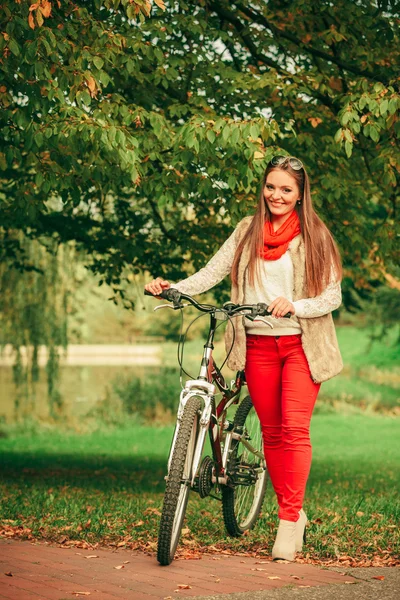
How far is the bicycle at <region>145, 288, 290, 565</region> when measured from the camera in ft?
14.9

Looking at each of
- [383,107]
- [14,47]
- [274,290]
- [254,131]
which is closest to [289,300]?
[274,290]

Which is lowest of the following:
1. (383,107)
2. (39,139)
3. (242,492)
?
(242,492)

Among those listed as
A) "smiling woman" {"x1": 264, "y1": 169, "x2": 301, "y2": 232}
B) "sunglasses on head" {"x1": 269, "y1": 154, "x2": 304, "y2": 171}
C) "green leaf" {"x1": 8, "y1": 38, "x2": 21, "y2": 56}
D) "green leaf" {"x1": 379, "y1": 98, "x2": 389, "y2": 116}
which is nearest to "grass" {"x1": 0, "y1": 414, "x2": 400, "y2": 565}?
"smiling woman" {"x1": 264, "y1": 169, "x2": 301, "y2": 232}

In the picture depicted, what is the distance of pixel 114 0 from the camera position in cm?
654

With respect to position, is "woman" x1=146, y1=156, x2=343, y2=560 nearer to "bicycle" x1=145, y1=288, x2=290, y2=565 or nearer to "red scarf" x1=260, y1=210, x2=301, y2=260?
"red scarf" x1=260, y1=210, x2=301, y2=260

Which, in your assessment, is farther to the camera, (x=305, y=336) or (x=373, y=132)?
(x=373, y=132)

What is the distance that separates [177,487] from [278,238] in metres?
1.43

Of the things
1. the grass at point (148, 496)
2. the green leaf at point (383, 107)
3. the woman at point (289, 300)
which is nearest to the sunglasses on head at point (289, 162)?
the woman at point (289, 300)

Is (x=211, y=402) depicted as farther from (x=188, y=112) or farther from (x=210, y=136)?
(x=188, y=112)

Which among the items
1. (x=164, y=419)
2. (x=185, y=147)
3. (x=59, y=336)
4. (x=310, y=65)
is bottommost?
(x=164, y=419)

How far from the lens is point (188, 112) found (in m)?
9.20

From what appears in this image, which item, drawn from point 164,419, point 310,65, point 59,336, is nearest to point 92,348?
point 164,419

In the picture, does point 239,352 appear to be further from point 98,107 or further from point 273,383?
point 98,107

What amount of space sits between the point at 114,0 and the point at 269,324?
290cm
